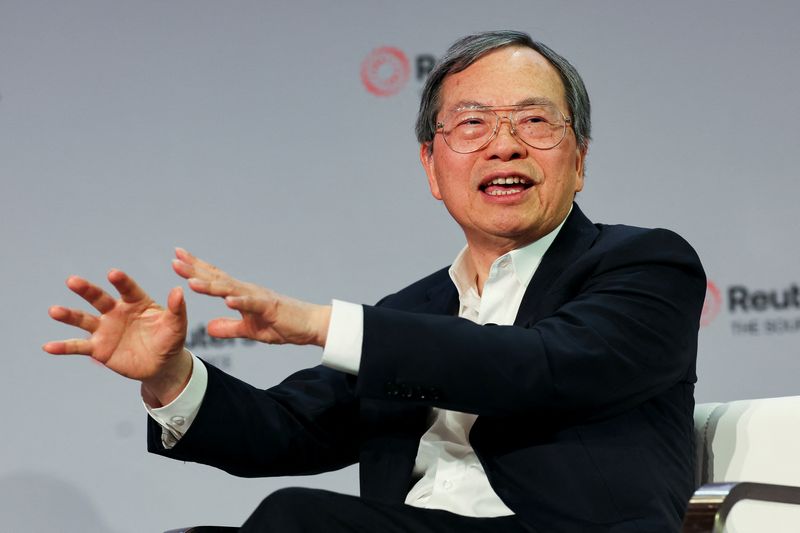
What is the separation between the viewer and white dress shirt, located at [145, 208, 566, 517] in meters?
1.93

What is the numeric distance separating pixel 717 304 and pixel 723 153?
1.74 ft

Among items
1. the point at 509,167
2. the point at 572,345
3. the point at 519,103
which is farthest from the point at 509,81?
the point at 572,345

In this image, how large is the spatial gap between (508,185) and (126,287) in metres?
0.85

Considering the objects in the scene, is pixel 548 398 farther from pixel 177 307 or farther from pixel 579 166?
pixel 579 166

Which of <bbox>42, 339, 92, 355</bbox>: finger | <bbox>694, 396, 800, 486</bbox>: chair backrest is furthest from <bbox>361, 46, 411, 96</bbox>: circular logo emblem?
<bbox>42, 339, 92, 355</bbox>: finger

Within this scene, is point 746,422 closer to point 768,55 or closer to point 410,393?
point 410,393

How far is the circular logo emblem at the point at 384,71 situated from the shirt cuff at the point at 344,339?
6.59 feet

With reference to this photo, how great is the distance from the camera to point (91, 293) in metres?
1.66

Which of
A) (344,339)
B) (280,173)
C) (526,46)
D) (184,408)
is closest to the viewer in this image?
(344,339)

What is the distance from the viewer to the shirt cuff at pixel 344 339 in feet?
5.23

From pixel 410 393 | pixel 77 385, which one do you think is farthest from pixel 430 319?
pixel 77 385

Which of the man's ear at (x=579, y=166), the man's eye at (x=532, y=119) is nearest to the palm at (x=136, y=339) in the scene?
the man's eye at (x=532, y=119)

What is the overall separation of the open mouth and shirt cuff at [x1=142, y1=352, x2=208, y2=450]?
0.69 meters

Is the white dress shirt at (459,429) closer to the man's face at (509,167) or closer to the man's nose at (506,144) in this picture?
the man's face at (509,167)
